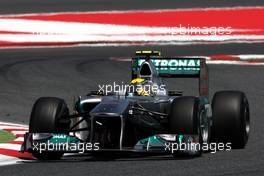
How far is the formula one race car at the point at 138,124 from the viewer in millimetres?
10734

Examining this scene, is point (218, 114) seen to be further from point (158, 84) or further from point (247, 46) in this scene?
point (247, 46)

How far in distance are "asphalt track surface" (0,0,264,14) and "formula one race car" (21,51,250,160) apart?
17676 mm

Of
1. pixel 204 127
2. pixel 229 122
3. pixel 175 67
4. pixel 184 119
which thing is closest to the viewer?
pixel 184 119

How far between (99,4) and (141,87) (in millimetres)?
19174

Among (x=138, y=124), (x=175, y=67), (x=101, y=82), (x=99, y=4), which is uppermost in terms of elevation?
(x=175, y=67)

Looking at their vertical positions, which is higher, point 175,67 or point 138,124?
point 175,67

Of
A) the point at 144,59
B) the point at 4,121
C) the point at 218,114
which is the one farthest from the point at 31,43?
the point at 218,114

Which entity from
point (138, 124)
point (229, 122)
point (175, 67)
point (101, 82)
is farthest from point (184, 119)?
point (101, 82)

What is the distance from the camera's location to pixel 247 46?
26.2 meters

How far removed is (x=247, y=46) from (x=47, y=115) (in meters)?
15.8

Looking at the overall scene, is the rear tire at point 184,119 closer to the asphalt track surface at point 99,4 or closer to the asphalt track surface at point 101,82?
the asphalt track surface at point 101,82

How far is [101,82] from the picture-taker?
20453 mm

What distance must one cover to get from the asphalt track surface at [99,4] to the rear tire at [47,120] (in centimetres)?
1858

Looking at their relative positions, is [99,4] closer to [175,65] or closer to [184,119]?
[175,65]
